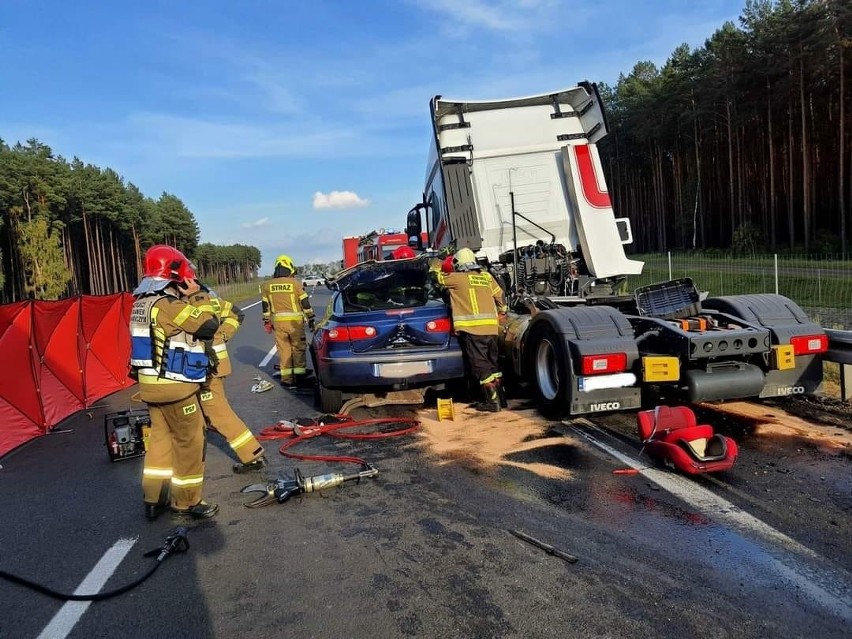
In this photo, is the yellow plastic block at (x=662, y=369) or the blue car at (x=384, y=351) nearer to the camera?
the yellow plastic block at (x=662, y=369)

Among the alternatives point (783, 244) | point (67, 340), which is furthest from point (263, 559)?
point (783, 244)

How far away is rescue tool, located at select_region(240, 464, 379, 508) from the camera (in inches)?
169

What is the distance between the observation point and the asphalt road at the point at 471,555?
2.71 meters

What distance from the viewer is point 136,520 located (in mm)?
4250

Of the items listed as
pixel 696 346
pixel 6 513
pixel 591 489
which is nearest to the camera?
pixel 591 489

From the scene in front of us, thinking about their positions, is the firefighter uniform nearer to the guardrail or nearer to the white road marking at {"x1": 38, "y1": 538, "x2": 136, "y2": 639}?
the white road marking at {"x1": 38, "y1": 538, "x2": 136, "y2": 639}

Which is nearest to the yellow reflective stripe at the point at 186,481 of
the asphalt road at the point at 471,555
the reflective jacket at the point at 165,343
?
the asphalt road at the point at 471,555

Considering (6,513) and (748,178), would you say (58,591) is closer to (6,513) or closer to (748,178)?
(6,513)

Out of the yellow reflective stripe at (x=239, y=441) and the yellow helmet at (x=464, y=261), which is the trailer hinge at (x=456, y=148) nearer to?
the yellow helmet at (x=464, y=261)

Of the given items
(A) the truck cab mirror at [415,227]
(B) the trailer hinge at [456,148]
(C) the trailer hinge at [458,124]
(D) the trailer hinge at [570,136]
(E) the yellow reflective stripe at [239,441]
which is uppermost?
(C) the trailer hinge at [458,124]

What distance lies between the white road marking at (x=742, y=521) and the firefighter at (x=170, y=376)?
9.74ft

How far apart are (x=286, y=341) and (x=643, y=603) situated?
6.96m

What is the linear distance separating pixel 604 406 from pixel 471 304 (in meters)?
1.76

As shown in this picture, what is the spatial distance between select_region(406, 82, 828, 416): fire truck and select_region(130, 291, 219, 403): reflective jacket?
3.01 metres
